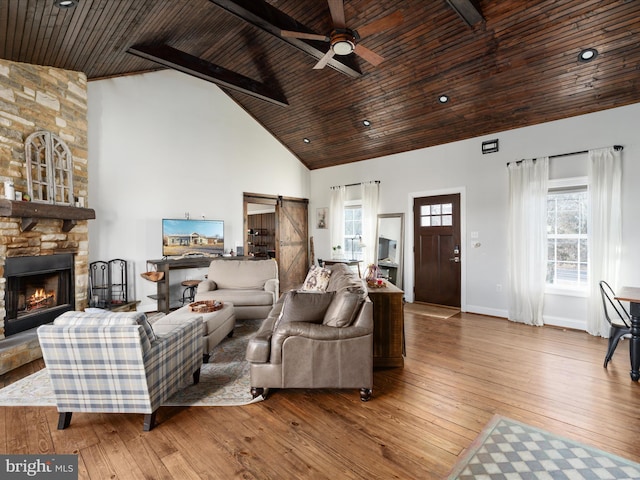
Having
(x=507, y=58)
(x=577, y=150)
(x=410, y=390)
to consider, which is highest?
(x=507, y=58)

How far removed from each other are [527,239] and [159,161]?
632 centimetres

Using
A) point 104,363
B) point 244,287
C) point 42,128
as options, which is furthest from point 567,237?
point 42,128

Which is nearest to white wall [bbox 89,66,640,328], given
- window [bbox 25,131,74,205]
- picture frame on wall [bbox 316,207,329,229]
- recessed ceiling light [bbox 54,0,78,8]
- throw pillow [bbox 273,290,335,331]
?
window [bbox 25,131,74,205]

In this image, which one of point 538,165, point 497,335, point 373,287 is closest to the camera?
point 373,287

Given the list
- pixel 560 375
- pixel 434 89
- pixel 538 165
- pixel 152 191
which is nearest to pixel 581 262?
pixel 538 165

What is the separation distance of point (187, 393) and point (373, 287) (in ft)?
6.73

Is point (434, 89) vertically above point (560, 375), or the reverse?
point (434, 89)

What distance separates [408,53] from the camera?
430 cm

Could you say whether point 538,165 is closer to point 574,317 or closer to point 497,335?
point 574,317

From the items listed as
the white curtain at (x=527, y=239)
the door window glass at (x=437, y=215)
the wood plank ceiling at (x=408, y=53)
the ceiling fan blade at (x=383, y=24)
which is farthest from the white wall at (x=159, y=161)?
the white curtain at (x=527, y=239)

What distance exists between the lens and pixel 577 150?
14.6 ft

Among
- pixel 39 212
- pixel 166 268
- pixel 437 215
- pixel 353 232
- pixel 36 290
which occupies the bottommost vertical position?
pixel 36 290

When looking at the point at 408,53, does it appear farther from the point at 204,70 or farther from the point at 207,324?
the point at 207,324

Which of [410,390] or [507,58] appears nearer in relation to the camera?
[410,390]
